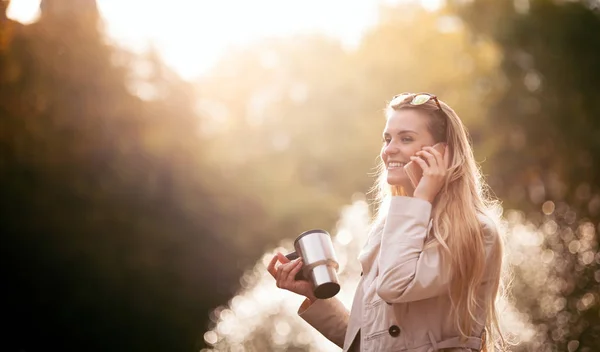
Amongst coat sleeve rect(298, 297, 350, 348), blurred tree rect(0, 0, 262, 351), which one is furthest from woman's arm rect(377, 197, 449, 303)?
blurred tree rect(0, 0, 262, 351)

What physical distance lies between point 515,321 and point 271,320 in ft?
18.4

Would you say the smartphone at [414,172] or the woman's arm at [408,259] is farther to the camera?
the smartphone at [414,172]

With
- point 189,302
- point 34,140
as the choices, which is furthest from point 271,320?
point 34,140

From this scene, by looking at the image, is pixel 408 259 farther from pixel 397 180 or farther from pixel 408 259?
pixel 397 180

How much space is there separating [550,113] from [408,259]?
18993 mm

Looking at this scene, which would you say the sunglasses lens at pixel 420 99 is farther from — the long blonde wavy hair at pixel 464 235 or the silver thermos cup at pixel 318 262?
the silver thermos cup at pixel 318 262

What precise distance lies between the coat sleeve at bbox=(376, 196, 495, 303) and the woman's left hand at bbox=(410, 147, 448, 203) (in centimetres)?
5

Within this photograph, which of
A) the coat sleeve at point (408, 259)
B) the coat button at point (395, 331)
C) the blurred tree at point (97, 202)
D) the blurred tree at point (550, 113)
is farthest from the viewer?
the blurred tree at point (550, 113)

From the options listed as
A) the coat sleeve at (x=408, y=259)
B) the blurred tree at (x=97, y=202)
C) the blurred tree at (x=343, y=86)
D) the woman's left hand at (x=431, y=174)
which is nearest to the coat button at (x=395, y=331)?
the coat sleeve at (x=408, y=259)

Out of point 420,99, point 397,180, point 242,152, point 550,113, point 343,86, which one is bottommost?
point 397,180

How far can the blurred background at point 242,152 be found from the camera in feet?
33.0

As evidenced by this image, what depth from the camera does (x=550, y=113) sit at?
20625 millimetres

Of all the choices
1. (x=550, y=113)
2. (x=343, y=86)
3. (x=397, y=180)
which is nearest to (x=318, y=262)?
(x=397, y=180)

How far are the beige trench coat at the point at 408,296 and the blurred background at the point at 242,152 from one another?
94cm
